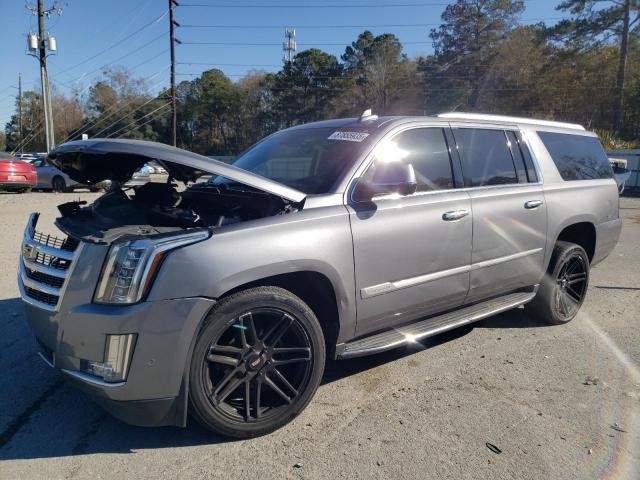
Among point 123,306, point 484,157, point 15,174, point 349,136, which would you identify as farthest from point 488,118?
point 15,174

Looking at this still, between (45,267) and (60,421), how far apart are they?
97 cm

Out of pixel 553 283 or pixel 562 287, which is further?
pixel 562 287

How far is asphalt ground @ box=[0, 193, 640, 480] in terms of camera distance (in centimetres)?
254

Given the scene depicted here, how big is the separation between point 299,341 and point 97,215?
5.24 ft

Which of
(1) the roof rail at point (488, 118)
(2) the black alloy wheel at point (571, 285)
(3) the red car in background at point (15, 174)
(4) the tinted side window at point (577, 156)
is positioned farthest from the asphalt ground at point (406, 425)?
(3) the red car in background at point (15, 174)

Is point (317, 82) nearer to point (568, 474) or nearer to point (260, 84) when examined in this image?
point (260, 84)

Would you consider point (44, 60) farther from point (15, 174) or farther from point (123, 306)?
point (123, 306)

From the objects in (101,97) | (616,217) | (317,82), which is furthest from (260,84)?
(616,217)

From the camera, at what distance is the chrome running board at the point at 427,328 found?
3.16 metres

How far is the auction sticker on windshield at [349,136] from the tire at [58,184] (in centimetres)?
1886

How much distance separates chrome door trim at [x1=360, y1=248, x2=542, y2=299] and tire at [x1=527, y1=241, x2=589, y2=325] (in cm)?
61

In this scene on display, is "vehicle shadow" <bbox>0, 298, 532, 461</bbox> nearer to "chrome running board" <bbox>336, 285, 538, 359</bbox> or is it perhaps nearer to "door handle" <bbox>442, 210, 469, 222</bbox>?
"chrome running board" <bbox>336, 285, 538, 359</bbox>

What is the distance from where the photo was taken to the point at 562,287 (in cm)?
475

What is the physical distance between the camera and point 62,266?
106 inches
